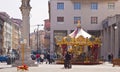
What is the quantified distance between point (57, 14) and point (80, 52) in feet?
101

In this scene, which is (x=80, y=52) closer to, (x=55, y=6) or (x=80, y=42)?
(x=80, y=42)

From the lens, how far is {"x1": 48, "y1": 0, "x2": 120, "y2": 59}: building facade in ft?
294

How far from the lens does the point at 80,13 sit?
297 feet

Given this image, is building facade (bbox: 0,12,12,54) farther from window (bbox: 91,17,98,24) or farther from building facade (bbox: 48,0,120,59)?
window (bbox: 91,17,98,24)

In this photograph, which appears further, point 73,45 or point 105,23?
point 105,23

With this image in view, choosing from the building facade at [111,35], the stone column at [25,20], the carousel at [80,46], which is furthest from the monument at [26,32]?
the building facade at [111,35]

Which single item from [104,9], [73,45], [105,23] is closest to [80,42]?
[73,45]

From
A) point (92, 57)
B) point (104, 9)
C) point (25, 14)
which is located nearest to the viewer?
point (25, 14)

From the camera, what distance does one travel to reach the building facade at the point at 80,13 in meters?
89.5

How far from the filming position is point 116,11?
9100cm

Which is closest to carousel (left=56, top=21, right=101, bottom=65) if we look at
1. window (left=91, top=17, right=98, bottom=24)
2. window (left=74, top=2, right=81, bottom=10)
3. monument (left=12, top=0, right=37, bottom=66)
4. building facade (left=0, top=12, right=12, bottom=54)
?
monument (left=12, top=0, right=37, bottom=66)

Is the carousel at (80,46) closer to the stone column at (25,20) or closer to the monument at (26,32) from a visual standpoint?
the monument at (26,32)

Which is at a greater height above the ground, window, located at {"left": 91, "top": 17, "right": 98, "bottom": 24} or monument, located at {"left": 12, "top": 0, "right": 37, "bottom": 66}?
window, located at {"left": 91, "top": 17, "right": 98, "bottom": 24}

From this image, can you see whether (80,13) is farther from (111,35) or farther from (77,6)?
(111,35)
